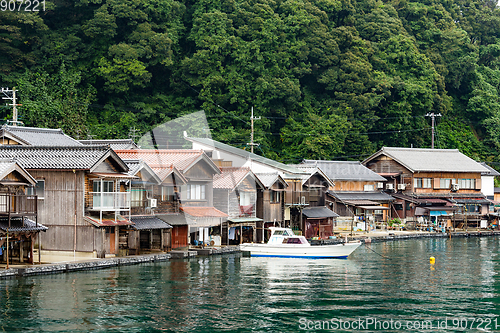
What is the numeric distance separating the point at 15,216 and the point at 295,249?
19.6 meters

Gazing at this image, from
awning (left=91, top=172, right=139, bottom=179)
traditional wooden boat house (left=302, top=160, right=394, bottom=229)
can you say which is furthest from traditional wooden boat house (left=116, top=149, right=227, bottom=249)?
traditional wooden boat house (left=302, top=160, right=394, bottom=229)

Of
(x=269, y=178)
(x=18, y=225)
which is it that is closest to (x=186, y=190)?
(x=269, y=178)

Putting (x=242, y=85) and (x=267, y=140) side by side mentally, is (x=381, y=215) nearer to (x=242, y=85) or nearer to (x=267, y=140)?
(x=267, y=140)

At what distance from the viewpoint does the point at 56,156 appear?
37.7m

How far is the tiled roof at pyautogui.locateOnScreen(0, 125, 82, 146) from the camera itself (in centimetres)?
4241

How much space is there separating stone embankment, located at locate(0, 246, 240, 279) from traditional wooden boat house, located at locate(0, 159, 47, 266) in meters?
0.95

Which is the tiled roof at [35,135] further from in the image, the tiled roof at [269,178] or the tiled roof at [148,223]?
the tiled roof at [269,178]

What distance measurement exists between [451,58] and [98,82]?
5551cm

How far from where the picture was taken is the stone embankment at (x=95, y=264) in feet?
101

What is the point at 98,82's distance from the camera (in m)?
72.9

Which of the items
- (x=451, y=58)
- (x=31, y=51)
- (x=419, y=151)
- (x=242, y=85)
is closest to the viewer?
(x=31, y=51)

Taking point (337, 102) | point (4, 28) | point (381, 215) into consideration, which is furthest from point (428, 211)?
point (4, 28)

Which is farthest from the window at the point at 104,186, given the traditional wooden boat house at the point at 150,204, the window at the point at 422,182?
the window at the point at 422,182

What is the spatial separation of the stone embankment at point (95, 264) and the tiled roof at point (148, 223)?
1.82m
